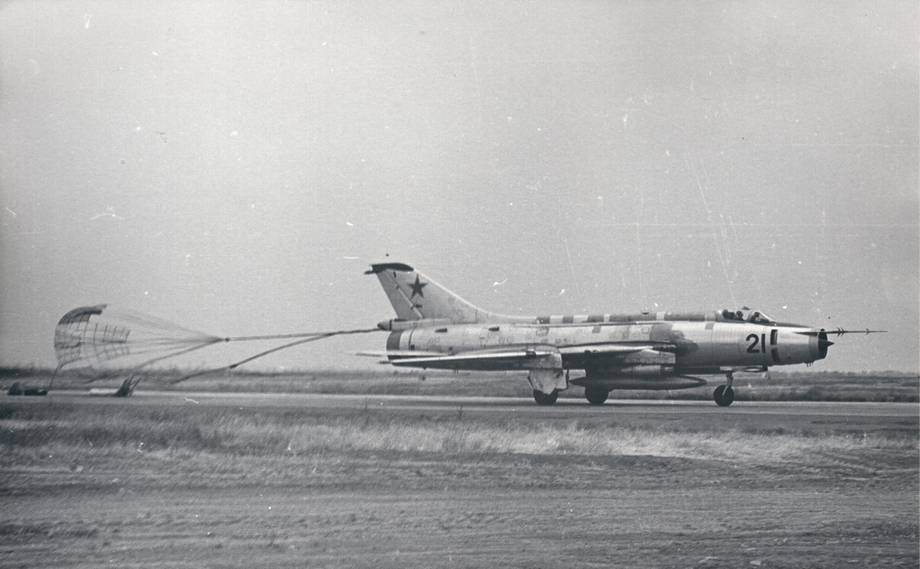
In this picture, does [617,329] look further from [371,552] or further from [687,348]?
[371,552]

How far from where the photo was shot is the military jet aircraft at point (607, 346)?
2539cm

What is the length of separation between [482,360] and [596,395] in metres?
3.20

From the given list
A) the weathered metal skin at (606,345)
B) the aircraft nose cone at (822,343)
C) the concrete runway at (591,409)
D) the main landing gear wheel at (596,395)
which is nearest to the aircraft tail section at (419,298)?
the weathered metal skin at (606,345)

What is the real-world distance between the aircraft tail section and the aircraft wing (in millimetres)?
1459

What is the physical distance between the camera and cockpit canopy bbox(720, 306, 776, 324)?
84.6 feet

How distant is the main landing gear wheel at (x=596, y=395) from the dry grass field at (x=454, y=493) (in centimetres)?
681

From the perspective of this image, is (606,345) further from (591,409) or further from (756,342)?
(756,342)

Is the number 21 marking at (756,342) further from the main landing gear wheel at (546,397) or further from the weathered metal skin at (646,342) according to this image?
the main landing gear wheel at (546,397)

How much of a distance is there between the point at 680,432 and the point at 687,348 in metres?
7.68

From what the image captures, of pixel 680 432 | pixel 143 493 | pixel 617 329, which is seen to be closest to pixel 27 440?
pixel 143 493

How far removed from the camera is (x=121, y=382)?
1184 inches

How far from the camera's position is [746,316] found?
25984 millimetres

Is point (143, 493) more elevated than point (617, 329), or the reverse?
point (617, 329)

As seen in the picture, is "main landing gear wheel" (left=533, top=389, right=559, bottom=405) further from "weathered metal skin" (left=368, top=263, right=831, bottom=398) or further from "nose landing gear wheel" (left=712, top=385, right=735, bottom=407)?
"nose landing gear wheel" (left=712, top=385, right=735, bottom=407)
